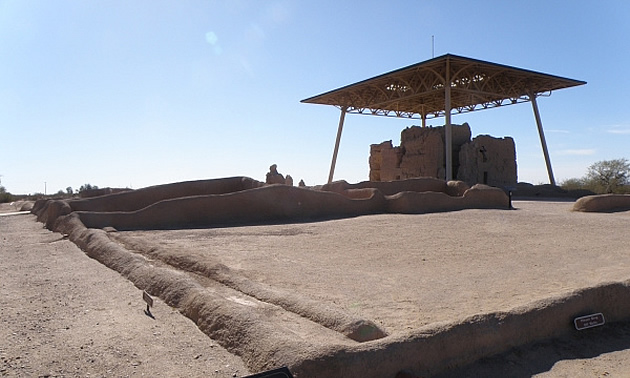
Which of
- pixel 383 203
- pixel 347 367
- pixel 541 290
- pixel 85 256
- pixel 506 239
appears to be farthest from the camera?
pixel 383 203

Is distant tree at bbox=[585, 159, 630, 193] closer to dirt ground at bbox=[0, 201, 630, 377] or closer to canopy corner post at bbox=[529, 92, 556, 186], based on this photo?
canopy corner post at bbox=[529, 92, 556, 186]

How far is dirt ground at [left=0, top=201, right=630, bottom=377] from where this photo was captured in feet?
10.7

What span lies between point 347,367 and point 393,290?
219 centimetres

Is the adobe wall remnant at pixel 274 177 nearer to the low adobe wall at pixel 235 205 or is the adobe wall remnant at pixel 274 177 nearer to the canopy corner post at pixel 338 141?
the low adobe wall at pixel 235 205

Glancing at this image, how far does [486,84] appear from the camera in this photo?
85.0 ft

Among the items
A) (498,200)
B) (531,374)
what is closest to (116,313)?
(531,374)

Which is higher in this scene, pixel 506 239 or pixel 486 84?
pixel 486 84

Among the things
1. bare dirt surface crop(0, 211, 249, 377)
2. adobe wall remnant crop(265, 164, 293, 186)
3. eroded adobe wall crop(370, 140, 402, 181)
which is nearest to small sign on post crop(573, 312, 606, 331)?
bare dirt surface crop(0, 211, 249, 377)

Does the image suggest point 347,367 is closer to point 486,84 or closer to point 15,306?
point 15,306

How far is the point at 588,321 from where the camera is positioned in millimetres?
4031

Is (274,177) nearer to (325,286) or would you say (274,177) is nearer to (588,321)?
(325,286)

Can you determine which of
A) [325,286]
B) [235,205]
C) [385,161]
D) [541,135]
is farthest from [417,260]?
[541,135]

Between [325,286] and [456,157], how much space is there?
72.6 ft

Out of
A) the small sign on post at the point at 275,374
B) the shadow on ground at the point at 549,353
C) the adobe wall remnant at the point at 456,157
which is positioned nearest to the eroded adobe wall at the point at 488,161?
the adobe wall remnant at the point at 456,157
